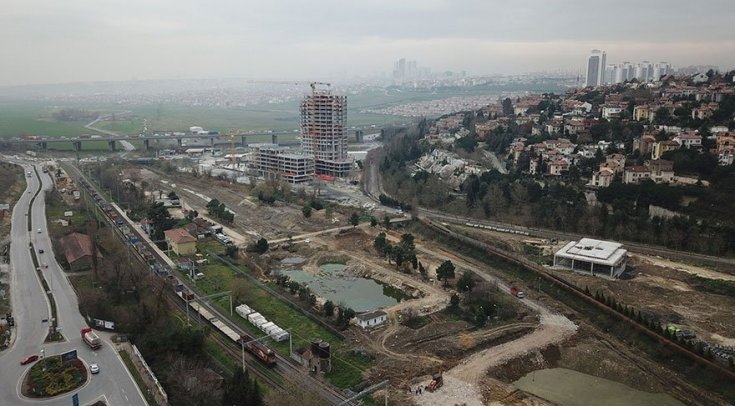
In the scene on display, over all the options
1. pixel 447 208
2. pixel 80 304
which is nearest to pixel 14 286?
pixel 80 304

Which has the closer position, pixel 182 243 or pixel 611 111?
pixel 182 243

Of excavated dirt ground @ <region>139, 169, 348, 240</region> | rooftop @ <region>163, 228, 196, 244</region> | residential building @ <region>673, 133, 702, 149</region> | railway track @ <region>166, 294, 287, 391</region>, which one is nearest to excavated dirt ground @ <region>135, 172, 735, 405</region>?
railway track @ <region>166, 294, 287, 391</region>

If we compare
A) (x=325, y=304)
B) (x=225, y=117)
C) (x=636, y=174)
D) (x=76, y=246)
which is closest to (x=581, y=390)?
(x=325, y=304)

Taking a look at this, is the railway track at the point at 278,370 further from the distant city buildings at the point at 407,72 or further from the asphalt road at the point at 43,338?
the distant city buildings at the point at 407,72

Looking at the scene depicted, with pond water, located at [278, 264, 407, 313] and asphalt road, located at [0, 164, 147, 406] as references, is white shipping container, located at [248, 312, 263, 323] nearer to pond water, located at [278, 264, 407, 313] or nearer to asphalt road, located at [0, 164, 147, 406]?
pond water, located at [278, 264, 407, 313]

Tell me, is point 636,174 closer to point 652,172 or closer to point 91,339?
point 652,172

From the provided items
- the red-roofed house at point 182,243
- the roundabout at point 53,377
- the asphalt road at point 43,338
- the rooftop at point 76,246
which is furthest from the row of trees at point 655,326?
the rooftop at point 76,246
